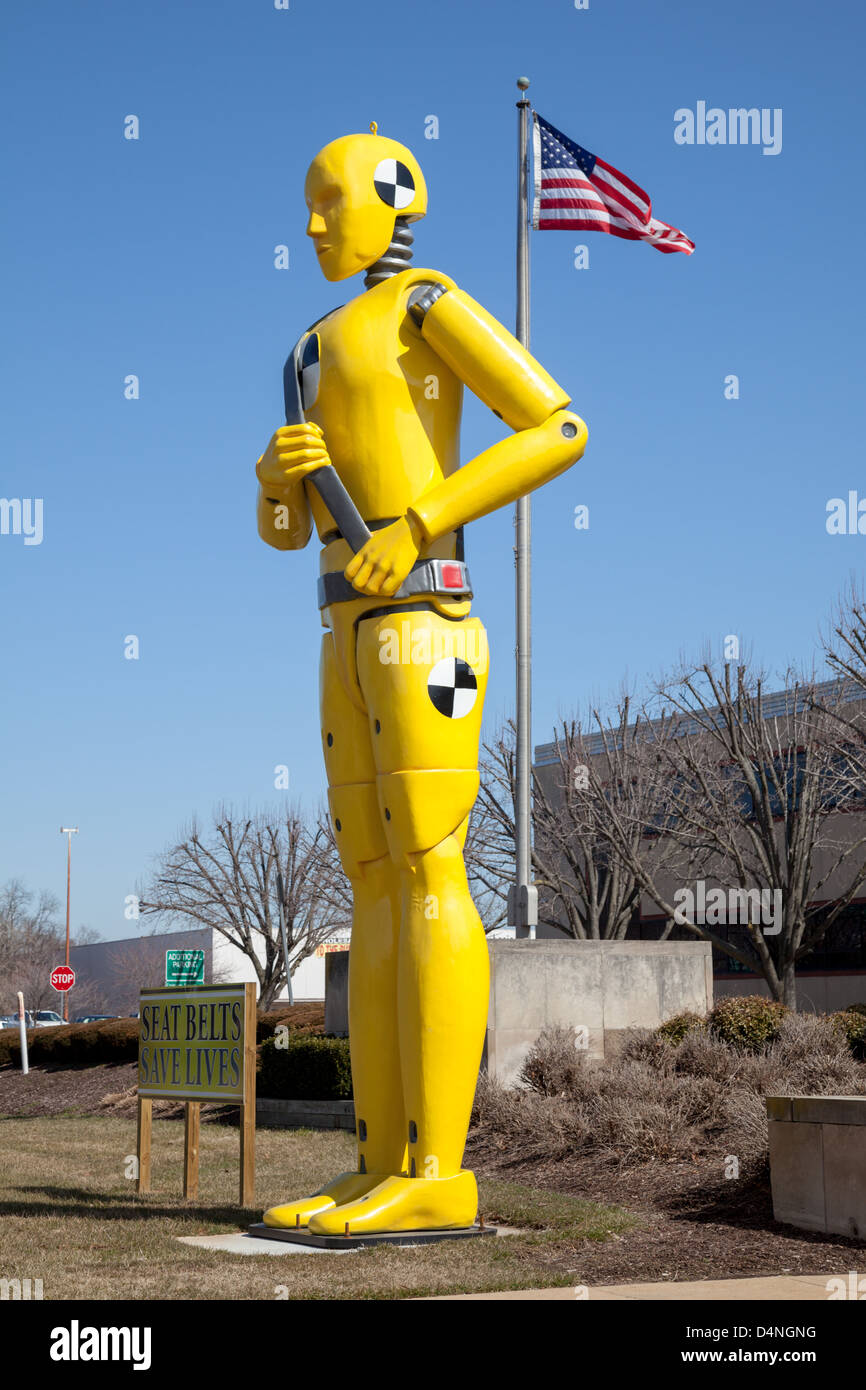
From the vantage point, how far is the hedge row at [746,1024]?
446 inches

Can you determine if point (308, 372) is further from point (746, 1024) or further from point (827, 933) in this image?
point (827, 933)

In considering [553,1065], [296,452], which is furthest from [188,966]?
[296,452]

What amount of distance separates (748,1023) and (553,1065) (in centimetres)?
161

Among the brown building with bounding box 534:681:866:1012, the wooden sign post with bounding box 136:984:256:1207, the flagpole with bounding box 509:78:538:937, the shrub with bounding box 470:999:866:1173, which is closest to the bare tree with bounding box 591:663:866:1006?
the brown building with bounding box 534:681:866:1012

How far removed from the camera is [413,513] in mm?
6410

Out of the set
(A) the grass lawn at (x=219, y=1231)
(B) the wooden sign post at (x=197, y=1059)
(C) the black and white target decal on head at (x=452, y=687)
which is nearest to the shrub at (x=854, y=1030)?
(A) the grass lawn at (x=219, y=1231)

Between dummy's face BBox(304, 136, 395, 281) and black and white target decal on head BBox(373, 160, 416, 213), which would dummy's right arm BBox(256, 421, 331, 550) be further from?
black and white target decal on head BBox(373, 160, 416, 213)

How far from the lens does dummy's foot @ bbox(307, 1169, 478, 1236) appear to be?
608 centimetres

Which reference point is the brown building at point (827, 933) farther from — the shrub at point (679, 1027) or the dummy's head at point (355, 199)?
the dummy's head at point (355, 199)

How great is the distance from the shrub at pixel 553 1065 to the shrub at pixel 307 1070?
7.86 feet

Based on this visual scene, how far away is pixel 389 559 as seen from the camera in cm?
640
